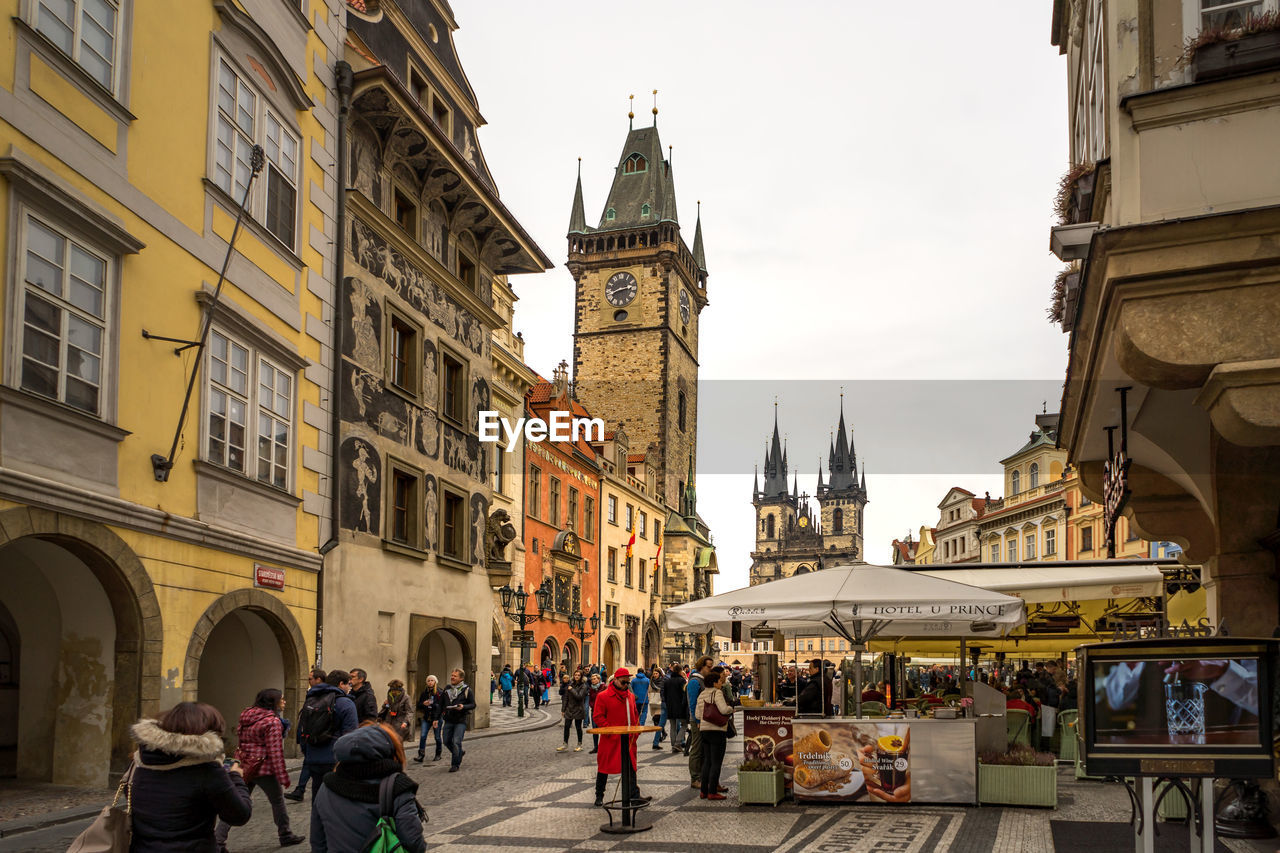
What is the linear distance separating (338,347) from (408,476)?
13.1ft

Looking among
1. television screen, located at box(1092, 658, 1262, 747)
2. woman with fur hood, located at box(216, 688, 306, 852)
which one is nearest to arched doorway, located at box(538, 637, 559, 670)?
woman with fur hood, located at box(216, 688, 306, 852)

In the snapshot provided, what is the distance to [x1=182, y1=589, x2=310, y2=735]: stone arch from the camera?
15.3m

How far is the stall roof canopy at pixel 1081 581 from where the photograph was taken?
15.5 metres

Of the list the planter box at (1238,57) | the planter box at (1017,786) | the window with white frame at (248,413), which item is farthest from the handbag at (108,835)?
the window with white frame at (248,413)

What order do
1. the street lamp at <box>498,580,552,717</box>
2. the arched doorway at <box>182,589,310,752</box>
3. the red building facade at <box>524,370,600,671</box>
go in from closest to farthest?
the arched doorway at <box>182,589,310,752</box>
the street lamp at <box>498,580,552,717</box>
the red building facade at <box>524,370,600,671</box>

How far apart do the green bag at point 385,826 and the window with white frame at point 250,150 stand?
12.3 meters

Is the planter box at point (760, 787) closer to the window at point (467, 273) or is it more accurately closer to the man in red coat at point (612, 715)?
the man in red coat at point (612, 715)

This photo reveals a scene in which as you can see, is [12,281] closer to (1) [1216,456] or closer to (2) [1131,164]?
(2) [1131,164]

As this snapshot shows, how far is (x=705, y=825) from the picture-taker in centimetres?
1196

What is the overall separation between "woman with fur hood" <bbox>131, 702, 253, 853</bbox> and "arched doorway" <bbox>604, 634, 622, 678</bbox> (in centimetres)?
5201

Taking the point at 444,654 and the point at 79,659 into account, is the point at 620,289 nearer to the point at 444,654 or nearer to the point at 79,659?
the point at 444,654

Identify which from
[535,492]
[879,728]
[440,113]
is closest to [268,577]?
[879,728]

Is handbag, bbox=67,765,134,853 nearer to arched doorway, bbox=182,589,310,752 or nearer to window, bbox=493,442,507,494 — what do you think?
arched doorway, bbox=182,589,310,752

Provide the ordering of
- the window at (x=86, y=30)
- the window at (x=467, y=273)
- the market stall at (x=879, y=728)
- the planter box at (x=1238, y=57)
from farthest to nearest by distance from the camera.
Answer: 1. the window at (x=467, y=273)
2. the market stall at (x=879, y=728)
3. the window at (x=86, y=30)
4. the planter box at (x=1238, y=57)
